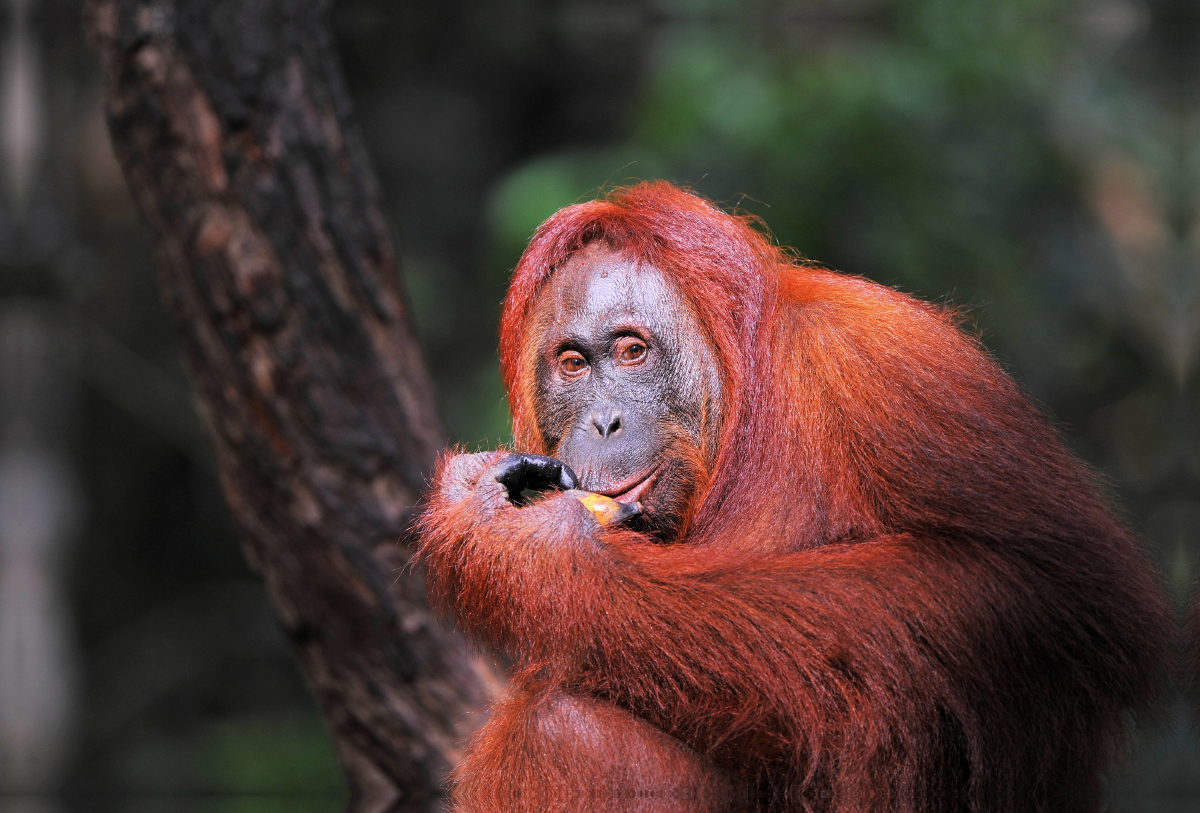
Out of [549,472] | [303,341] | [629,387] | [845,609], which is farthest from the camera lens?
[303,341]

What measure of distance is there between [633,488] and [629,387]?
21cm

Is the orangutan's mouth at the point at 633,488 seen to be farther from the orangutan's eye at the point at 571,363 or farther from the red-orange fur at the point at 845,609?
the orangutan's eye at the point at 571,363

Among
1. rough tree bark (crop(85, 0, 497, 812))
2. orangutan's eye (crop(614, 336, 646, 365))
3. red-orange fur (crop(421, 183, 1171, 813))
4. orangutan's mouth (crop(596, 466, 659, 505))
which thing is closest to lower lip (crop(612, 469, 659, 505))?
orangutan's mouth (crop(596, 466, 659, 505))

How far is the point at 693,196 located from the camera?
2453mm

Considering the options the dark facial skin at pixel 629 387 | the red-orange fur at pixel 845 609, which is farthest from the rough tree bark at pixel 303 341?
the red-orange fur at pixel 845 609

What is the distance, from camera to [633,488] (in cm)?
213

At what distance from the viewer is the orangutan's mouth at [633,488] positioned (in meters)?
2.12

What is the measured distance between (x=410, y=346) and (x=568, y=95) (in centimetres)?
393

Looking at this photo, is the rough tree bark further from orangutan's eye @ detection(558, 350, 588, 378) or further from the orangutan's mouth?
the orangutan's mouth

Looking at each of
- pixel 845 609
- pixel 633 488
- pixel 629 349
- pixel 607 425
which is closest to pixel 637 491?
pixel 633 488

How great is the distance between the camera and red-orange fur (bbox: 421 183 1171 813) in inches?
73.0

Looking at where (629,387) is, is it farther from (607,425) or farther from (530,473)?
(530,473)

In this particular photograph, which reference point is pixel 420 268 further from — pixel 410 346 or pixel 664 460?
pixel 664 460

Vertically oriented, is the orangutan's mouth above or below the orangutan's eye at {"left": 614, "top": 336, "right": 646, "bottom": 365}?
below
